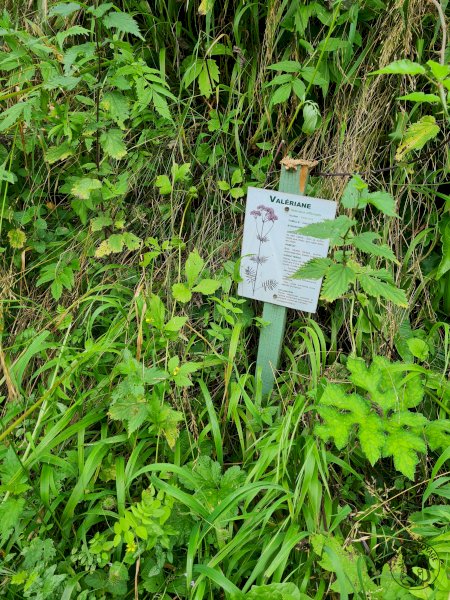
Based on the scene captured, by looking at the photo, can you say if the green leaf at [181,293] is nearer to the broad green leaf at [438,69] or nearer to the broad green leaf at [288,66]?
the broad green leaf at [288,66]

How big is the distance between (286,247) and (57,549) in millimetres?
1153

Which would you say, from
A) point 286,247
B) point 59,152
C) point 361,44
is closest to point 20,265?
point 59,152

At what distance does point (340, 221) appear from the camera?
1.39 meters

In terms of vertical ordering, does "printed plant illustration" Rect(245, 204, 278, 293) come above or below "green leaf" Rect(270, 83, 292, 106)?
below

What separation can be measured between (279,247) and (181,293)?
36 centimetres

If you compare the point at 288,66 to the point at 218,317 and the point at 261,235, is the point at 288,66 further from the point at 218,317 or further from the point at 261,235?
the point at 218,317

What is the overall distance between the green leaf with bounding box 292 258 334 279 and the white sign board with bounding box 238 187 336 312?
0.19m

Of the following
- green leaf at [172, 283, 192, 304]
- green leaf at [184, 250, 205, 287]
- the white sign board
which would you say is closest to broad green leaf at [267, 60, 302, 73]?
the white sign board

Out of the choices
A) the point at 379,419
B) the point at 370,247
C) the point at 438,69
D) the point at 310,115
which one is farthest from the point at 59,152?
the point at 379,419

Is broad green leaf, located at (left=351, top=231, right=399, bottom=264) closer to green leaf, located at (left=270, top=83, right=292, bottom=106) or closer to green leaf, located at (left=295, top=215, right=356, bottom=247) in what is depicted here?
green leaf, located at (left=295, top=215, right=356, bottom=247)

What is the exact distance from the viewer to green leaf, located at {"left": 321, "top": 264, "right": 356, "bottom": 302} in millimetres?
1355

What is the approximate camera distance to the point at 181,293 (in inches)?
65.9

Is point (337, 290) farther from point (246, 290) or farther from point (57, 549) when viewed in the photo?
point (57, 549)

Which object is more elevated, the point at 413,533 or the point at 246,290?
the point at 246,290
